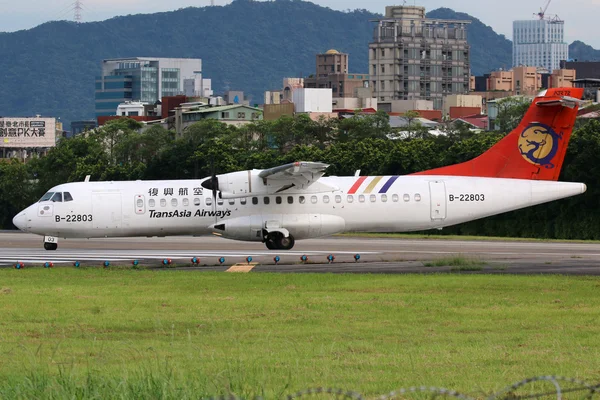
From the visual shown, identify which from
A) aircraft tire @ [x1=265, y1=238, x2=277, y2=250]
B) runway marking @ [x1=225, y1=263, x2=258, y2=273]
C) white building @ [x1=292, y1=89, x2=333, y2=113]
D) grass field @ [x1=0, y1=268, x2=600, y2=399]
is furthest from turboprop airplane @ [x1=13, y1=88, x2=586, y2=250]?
white building @ [x1=292, y1=89, x2=333, y2=113]

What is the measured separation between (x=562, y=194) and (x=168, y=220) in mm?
13697

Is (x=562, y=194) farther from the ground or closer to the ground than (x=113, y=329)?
farther from the ground

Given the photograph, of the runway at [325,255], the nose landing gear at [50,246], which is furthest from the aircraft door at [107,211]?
the nose landing gear at [50,246]

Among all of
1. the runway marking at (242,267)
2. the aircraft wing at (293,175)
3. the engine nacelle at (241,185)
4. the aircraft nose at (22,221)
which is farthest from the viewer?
the aircraft nose at (22,221)

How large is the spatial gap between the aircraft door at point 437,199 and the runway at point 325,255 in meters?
1.40

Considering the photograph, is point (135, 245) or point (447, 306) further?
point (135, 245)

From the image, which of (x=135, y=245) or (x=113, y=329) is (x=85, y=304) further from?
(x=135, y=245)

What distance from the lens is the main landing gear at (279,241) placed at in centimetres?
3688

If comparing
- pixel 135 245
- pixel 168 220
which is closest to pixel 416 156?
pixel 135 245

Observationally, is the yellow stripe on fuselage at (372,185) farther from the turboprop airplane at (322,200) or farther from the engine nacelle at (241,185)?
the engine nacelle at (241,185)

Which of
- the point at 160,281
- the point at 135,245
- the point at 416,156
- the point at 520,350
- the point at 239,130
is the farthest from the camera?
the point at 239,130

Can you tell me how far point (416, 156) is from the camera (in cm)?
7594

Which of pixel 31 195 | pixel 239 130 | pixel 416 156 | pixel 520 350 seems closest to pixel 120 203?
pixel 520 350

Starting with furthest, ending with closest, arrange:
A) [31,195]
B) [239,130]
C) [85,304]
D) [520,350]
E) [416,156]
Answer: [239,130], [31,195], [416,156], [85,304], [520,350]
